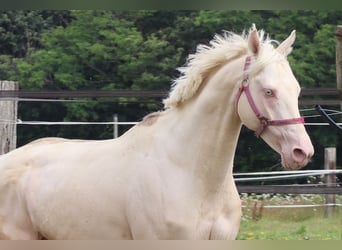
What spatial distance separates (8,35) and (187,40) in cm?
366

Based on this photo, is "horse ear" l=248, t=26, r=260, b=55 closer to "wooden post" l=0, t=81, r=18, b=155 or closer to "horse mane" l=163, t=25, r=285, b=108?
"horse mane" l=163, t=25, r=285, b=108

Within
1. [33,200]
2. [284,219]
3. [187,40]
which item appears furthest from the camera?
[187,40]

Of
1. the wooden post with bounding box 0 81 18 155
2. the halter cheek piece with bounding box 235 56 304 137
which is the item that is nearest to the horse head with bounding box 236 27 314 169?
the halter cheek piece with bounding box 235 56 304 137

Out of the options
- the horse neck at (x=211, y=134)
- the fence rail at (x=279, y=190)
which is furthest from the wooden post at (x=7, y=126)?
the horse neck at (x=211, y=134)

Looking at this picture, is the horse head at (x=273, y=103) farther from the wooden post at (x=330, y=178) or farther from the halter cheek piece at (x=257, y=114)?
the wooden post at (x=330, y=178)

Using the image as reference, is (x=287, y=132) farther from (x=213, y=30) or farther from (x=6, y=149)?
(x=213, y=30)

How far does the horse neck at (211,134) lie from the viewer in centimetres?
317

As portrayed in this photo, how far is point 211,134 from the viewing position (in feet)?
10.5

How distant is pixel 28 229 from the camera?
372cm

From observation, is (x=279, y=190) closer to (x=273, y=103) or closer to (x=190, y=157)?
(x=190, y=157)

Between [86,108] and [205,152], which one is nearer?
[205,152]

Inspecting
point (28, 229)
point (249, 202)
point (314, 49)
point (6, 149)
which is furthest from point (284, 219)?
point (314, 49)

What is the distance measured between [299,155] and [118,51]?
10692mm

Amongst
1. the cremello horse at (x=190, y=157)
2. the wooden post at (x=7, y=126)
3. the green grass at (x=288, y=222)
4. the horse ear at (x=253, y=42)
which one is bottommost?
the green grass at (x=288, y=222)
